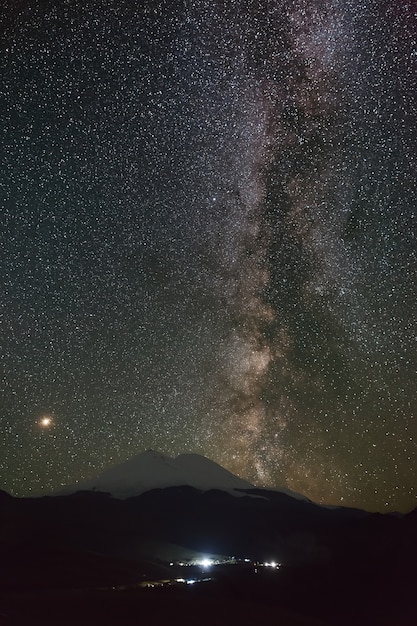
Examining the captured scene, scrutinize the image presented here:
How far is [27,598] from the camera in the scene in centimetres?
4184

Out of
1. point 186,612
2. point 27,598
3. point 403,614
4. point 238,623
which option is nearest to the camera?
point 238,623

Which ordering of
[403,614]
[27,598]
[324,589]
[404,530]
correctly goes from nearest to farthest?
[27,598]
[403,614]
[324,589]
[404,530]

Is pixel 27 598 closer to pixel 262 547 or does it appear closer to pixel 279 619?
pixel 279 619

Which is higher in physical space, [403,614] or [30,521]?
[30,521]

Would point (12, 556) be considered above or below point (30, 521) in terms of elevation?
below

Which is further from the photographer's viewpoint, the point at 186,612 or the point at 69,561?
the point at 69,561

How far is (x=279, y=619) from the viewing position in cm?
3925

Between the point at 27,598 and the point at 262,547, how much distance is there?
152259 millimetres

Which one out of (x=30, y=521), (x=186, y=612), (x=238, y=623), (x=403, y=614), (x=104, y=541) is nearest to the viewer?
(x=238, y=623)

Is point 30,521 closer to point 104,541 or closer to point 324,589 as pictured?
point 104,541

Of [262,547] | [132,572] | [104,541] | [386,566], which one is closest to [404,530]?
[386,566]

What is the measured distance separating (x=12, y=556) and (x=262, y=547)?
118472mm

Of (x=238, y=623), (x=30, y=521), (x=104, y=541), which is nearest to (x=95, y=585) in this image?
(x=238, y=623)

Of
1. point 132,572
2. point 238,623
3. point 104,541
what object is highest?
point 104,541
